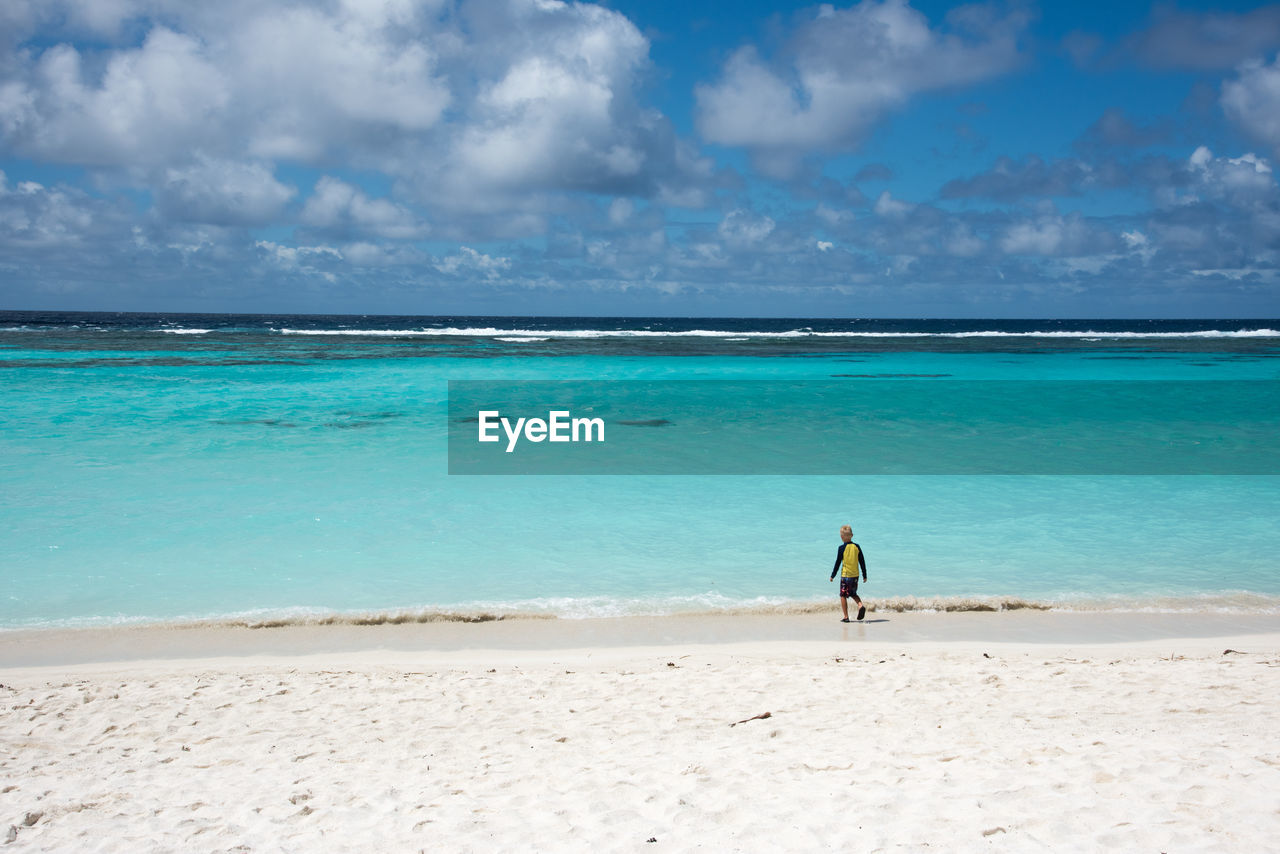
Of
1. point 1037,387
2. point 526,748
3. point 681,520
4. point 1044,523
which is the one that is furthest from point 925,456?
point 1037,387

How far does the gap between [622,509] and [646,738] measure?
7.16 m

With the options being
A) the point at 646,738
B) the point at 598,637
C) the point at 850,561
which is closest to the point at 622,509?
the point at 598,637

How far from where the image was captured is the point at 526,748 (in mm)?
5133

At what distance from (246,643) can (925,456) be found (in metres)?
13.9

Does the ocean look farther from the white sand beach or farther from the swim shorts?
the white sand beach

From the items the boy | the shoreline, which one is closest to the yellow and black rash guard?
the boy

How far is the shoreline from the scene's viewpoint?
7148mm

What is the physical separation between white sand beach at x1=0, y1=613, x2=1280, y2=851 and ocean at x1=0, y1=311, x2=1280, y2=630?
2.67 ft

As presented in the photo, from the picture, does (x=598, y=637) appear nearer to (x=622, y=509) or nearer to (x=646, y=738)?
(x=646, y=738)

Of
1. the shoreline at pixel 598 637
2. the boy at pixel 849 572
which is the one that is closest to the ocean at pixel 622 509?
the shoreline at pixel 598 637

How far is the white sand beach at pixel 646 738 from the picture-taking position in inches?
159

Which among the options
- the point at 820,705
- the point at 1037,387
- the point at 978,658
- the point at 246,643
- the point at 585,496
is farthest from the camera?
the point at 1037,387

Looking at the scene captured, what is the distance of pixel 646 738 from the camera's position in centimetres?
526

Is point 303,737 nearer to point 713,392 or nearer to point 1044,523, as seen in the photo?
point 1044,523
